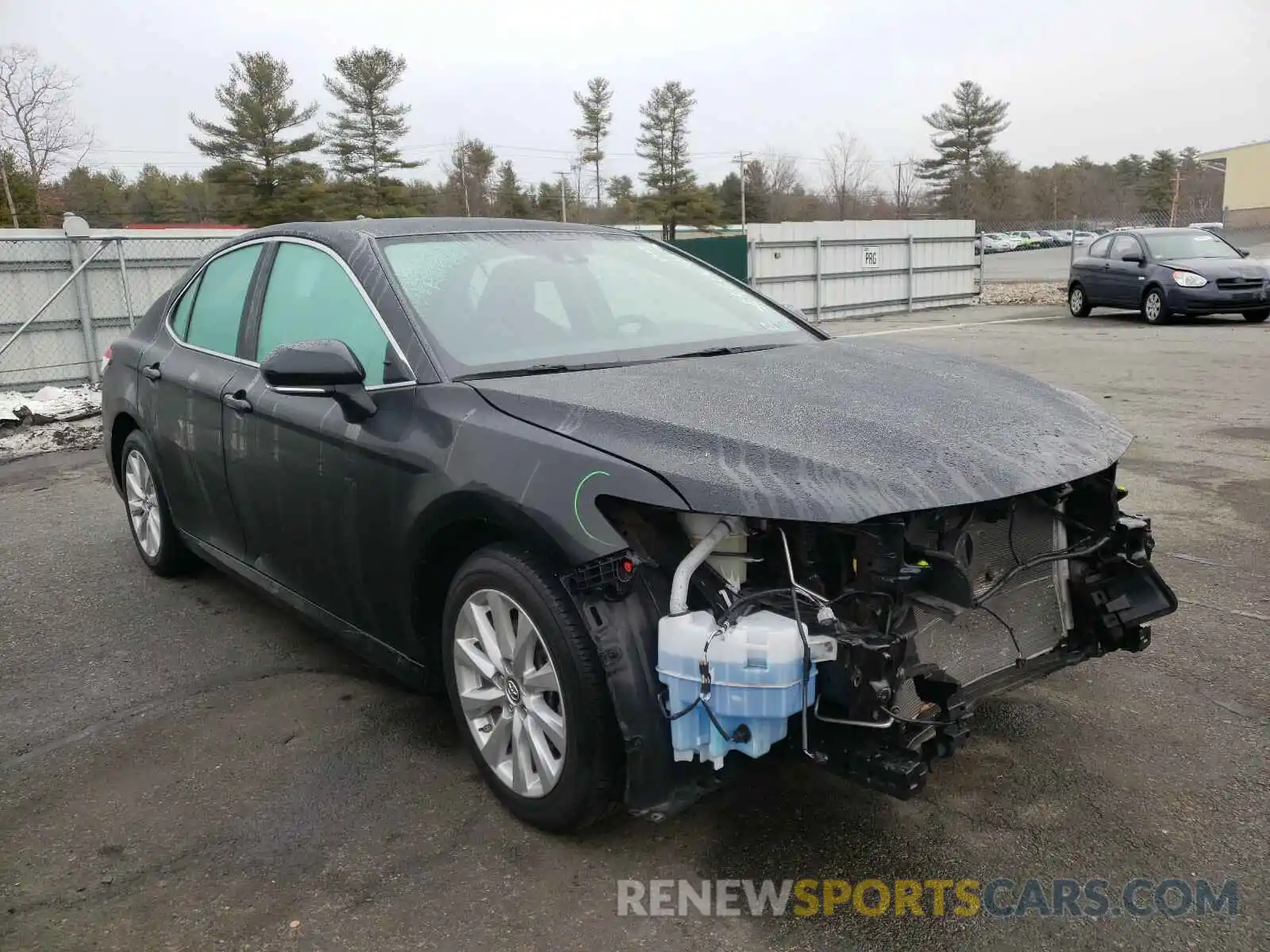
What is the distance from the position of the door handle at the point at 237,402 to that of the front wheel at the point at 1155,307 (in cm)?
1661

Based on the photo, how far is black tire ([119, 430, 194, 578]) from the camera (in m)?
4.73

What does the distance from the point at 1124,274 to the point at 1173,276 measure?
118 cm

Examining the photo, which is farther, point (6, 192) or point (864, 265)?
point (6, 192)

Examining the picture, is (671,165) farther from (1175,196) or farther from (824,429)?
(824,429)

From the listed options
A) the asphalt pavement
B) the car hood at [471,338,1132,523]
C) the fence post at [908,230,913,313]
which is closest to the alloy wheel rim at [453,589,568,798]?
the asphalt pavement

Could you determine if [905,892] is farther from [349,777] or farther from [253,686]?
[253,686]

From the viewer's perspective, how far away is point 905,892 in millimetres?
2457

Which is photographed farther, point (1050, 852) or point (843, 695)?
point (1050, 852)

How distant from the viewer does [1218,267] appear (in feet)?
54.1

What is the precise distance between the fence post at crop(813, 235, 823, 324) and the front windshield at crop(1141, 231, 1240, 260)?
5.87 metres

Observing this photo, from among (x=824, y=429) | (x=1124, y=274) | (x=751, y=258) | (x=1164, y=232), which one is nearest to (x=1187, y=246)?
(x=1164, y=232)

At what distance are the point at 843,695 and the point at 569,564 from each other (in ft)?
2.34

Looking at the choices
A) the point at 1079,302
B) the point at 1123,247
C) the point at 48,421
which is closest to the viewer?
the point at 48,421

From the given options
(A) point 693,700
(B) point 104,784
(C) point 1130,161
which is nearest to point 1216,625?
(A) point 693,700
